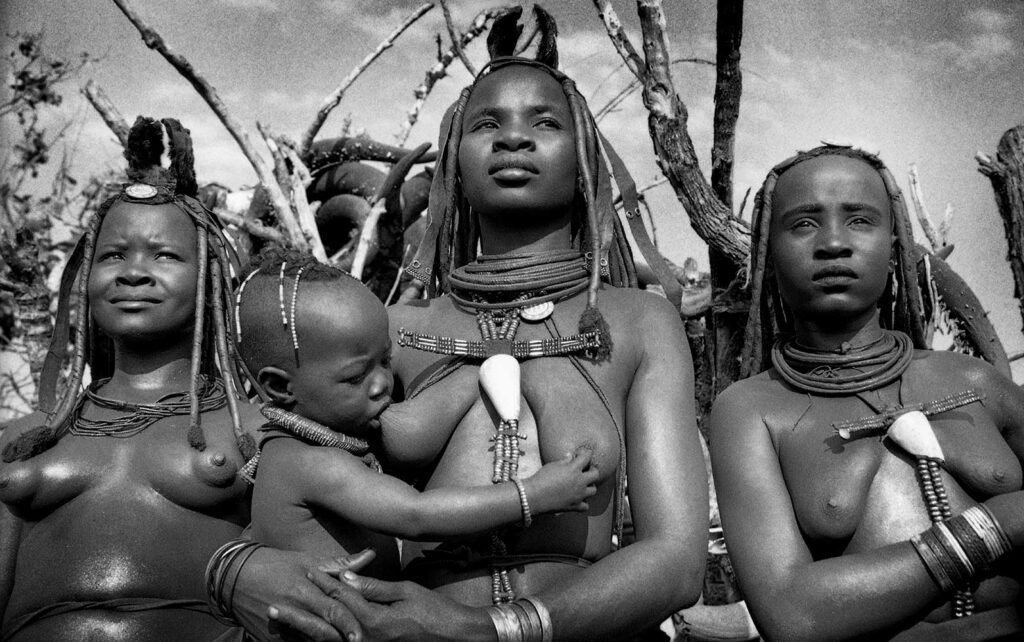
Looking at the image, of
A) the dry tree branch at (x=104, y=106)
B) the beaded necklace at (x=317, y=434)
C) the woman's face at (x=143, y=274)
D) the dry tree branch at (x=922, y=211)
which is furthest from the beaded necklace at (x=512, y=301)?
the dry tree branch at (x=104, y=106)

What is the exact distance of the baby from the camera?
267 cm

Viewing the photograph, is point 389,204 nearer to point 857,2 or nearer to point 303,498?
point 857,2

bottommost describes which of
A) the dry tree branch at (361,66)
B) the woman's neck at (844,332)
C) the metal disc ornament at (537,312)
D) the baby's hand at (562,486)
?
the baby's hand at (562,486)

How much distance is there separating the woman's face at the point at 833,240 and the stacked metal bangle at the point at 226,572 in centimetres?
185

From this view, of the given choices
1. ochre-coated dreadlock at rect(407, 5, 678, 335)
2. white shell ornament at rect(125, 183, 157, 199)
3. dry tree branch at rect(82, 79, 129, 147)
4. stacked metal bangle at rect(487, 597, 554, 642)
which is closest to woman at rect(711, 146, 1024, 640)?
ochre-coated dreadlock at rect(407, 5, 678, 335)

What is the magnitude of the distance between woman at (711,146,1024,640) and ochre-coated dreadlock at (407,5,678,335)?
1.52 ft

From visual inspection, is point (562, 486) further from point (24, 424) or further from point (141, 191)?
point (24, 424)

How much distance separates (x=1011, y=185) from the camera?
15.8 ft

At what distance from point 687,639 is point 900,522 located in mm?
2232

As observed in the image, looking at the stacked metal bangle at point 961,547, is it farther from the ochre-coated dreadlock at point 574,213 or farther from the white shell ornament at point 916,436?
the ochre-coated dreadlock at point 574,213

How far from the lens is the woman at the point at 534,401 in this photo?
265cm

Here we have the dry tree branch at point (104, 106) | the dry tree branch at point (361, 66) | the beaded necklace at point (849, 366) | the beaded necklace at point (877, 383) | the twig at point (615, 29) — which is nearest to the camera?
the beaded necklace at point (877, 383)

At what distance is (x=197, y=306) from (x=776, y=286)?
2087mm

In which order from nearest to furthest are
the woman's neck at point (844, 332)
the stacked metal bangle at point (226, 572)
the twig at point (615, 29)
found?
1. the stacked metal bangle at point (226, 572)
2. the woman's neck at point (844, 332)
3. the twig at point (615, 29)
